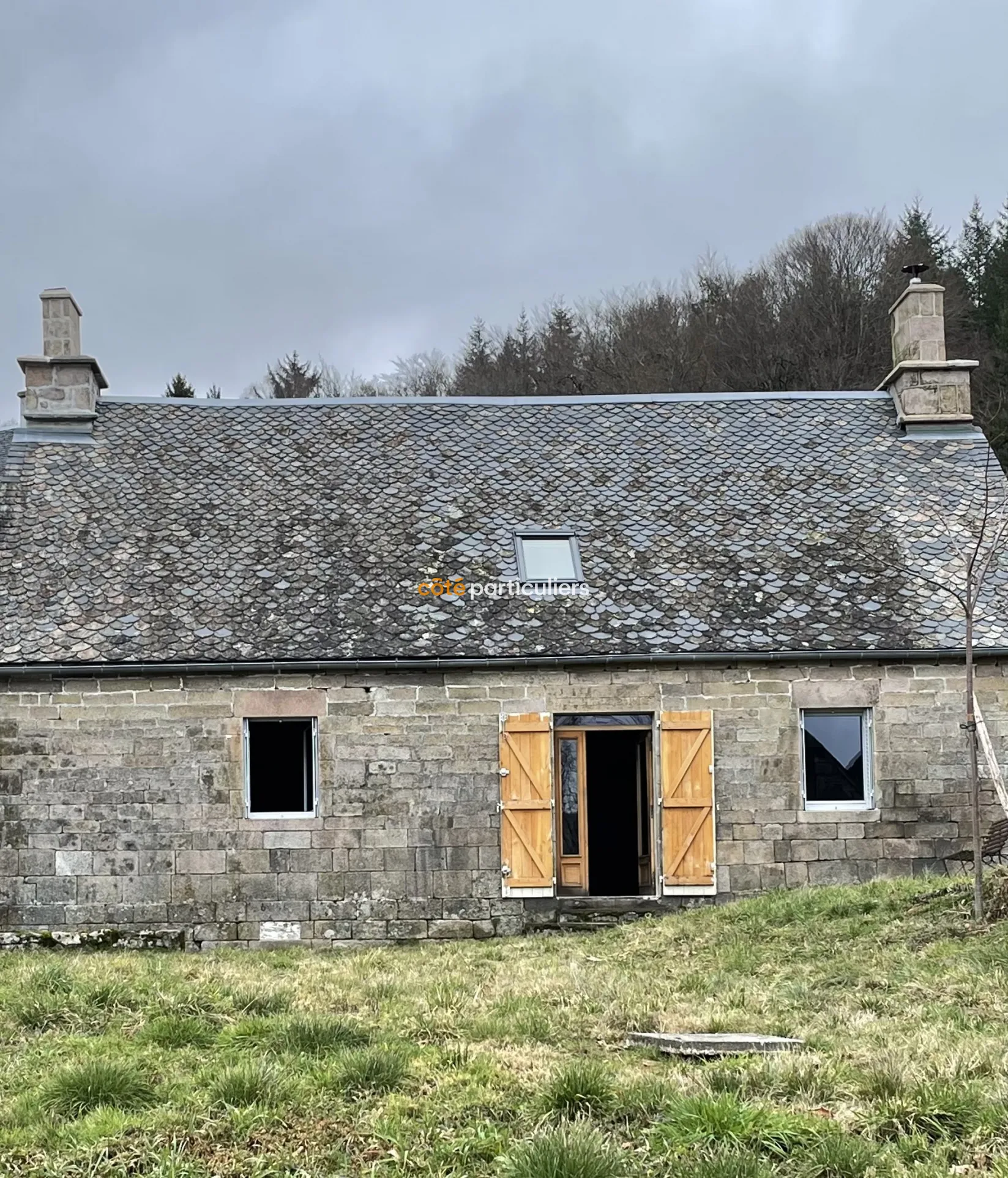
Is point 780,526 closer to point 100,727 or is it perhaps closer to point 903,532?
point 903,532

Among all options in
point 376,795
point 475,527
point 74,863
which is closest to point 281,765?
point 376,795

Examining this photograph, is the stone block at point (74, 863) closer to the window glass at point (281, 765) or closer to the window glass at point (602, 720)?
the window glass at point (281, 765)

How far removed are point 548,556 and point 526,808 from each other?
9.94 ft

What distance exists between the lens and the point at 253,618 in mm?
13617

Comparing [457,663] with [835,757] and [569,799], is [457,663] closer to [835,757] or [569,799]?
[569,799]

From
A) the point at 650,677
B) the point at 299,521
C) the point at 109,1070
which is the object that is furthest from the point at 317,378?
the point at 109,1070

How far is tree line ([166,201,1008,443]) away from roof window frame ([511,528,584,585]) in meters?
18.0

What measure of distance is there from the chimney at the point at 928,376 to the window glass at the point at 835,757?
5.09 meters

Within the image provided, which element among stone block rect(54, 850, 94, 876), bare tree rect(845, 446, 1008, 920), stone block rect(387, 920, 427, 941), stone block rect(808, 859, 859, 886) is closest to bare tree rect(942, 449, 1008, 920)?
bare tree rect(845, 446, 1008, 920)

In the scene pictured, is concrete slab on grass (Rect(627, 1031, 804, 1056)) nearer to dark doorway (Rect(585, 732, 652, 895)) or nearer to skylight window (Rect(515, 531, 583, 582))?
skylight window (Rect(515, 531, 583, 582))

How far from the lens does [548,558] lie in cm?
1452

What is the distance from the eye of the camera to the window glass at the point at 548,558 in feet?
46.7

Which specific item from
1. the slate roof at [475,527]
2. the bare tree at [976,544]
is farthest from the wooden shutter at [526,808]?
the bare tree at [976,544]

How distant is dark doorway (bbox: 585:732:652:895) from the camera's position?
53.4 ft
